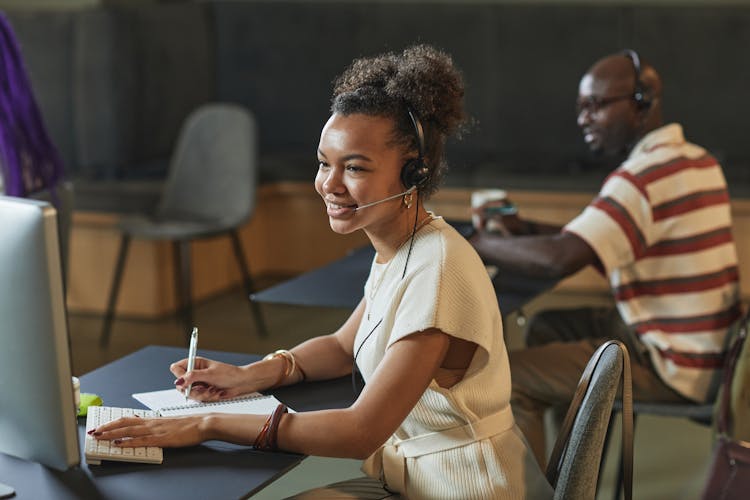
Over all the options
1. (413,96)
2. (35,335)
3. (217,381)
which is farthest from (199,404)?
(413,96)

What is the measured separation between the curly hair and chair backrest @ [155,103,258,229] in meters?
3.04

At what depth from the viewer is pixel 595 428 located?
1630 millimetres

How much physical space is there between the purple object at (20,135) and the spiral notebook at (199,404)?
1.43m

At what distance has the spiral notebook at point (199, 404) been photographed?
1876 mm

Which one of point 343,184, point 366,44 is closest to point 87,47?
point 366,44

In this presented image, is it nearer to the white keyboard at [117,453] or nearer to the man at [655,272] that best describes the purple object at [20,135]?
the man at [655,272]

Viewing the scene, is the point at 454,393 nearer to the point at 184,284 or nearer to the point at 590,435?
the point at 590,435

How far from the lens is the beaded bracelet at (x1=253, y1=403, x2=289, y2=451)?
171cm

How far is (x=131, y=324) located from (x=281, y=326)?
2.24ft

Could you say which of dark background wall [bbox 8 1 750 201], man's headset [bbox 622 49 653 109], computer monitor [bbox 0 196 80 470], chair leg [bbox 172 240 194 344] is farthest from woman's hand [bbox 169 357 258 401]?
dark background wall [bbox 8 1 750 201]

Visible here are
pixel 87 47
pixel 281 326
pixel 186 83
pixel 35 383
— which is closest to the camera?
pixel 35 383

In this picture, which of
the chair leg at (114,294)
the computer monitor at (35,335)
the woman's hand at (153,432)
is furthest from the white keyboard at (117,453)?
the chair leg at (114,294)

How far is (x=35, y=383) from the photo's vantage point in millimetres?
1471

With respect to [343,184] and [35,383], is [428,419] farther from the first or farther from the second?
[35,383]
